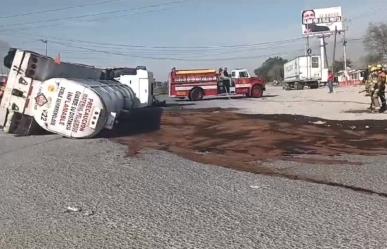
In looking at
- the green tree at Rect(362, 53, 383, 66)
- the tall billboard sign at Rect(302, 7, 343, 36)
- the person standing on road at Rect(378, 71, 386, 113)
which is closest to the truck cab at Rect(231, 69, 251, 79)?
the person standing on road at Rect(378, 71, 386, 113)

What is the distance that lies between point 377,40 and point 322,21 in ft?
51.7

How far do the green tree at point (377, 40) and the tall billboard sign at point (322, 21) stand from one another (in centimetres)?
1278

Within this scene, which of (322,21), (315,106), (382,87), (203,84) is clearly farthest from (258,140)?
(322,21)

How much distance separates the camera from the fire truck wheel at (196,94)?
43.5 m

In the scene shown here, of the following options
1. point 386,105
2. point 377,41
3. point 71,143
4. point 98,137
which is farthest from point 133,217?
point 377,41

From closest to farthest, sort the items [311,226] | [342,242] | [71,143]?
[342,242] → [311,226] → [71,143]

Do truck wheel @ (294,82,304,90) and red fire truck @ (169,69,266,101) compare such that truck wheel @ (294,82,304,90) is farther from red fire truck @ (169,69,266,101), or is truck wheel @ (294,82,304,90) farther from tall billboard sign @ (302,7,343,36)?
tall billboard sign @ (302,7,343,36)

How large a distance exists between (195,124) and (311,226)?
1403 cm

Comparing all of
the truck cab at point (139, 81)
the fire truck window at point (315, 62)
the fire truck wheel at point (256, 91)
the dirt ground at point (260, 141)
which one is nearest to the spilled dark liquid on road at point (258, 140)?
the dirt ground at point (260, 141)

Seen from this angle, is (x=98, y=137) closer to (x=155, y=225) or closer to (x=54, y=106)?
(x=54, y=106)

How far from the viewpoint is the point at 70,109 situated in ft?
48.5

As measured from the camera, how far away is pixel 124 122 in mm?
21016

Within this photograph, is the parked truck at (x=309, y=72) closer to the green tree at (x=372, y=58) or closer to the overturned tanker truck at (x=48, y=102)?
the green tree at (x=372, y=58)

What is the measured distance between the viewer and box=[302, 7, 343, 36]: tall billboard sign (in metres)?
102
